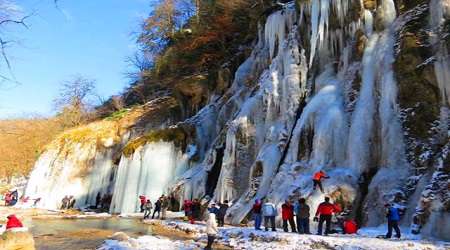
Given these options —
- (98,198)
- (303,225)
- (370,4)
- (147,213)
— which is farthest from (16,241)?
(98,198)

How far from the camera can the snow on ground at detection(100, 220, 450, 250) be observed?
11.5 m

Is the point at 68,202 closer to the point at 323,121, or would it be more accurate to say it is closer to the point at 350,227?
the point at 323,121

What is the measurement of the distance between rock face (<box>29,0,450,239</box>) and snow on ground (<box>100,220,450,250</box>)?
1852 mm

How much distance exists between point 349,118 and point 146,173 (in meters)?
17.5

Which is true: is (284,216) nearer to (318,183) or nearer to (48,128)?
(318,183)

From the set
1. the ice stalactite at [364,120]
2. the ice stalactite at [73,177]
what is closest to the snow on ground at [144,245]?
the ice stalactite at [364,120]

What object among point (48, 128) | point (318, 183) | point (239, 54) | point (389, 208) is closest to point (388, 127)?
point (318, 183)

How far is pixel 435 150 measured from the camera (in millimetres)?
15656

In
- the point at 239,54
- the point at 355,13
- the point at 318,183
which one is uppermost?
the point at 239,54

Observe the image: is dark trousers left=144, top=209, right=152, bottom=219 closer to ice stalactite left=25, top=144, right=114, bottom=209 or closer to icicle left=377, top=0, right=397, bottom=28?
ice stalactite left=25, top=144, right=114, bottom=209

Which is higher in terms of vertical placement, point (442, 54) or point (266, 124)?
point (442, 54)

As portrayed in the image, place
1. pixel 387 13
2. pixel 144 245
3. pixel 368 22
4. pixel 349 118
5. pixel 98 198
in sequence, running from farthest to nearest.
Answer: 1. pixel 98 198
2. pixel 368 22
3. pixel 387 13
4. pixel 349 118
5. pixel 144 245

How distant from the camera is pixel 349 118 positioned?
18672 mm

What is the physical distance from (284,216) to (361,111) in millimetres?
5046
